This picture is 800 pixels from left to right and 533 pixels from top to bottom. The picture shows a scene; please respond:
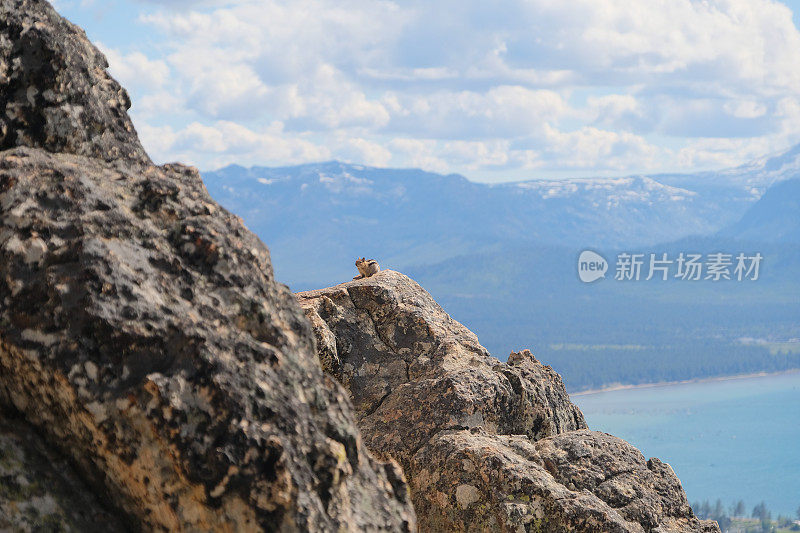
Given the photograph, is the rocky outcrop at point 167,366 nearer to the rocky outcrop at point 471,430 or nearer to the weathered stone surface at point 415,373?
the rocky outcrop at point 471,430

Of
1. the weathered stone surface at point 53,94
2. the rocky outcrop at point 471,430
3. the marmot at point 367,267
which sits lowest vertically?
the rocky outcrop at point 471,430

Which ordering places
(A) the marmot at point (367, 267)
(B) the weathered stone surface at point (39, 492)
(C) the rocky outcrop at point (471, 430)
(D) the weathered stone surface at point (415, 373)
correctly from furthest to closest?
(A) the marmot at point (367, 267) < (D) the weathered stone surface at point (415, 373) < (C) the rocky outcrop at point (471, 430) < (B) the weathered stone surface at point (39, 492)

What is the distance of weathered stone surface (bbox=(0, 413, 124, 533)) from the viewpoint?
5.36m

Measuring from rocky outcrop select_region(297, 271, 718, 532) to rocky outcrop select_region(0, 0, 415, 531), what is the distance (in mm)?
3815

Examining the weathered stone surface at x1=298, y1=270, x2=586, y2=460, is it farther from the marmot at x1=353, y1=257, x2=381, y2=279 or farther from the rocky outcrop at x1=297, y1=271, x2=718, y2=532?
the marmot at x1=353, y1=257, x2=381, y2=279

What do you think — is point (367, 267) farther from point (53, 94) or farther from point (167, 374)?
point (167, 374)

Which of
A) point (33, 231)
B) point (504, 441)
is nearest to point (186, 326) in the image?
point (33, 231)

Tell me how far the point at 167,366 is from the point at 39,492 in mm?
1065

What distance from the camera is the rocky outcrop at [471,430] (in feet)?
32.6

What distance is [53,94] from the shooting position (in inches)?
295

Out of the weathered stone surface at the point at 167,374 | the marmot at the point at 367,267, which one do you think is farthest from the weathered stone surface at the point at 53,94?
the marmot at the point at 367,267

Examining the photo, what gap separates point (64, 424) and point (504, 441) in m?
6.31

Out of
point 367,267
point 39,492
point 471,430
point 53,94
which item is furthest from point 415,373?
point 39,492

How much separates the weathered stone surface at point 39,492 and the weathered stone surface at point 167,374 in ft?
0.34
